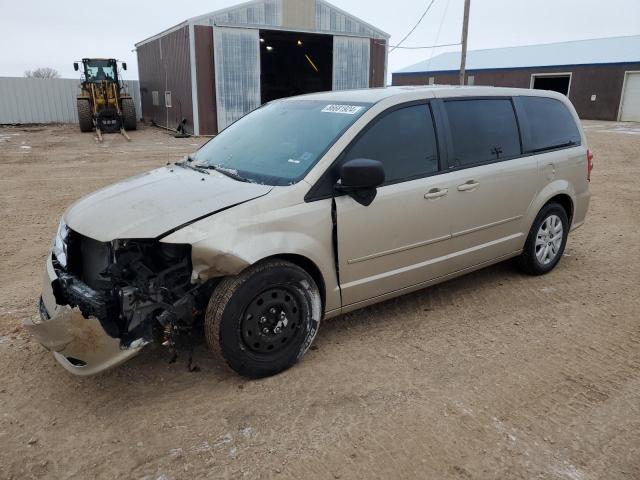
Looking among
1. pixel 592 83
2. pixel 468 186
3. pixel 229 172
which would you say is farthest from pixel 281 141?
pixel 592 83

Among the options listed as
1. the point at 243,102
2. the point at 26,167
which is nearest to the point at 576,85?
the point at 243,102

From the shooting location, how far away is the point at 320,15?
19891 millimetres

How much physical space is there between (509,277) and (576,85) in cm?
3152

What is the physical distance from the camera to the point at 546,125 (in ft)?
16.6

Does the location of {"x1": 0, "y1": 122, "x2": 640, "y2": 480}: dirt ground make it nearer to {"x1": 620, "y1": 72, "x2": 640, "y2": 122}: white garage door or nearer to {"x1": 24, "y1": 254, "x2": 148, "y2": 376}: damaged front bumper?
{"x1": 24, "y1": 254, "x2": 148, "y2": 376}: damaged front bumper

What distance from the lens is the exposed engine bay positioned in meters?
2.94

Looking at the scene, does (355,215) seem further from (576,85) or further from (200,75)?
(576,85)

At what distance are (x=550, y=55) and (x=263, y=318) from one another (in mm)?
38025

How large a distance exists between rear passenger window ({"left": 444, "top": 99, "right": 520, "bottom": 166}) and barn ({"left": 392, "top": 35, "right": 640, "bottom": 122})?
3010 centimetres

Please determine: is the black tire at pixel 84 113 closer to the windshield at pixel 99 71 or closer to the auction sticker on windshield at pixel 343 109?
the windshield at pixel 99 71

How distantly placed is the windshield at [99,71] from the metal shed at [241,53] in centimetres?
215

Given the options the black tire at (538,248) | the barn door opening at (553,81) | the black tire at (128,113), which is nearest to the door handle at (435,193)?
the black tire at (538,248)

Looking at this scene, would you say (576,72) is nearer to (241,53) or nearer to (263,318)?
(241,53)

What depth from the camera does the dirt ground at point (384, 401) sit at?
2648 mm
